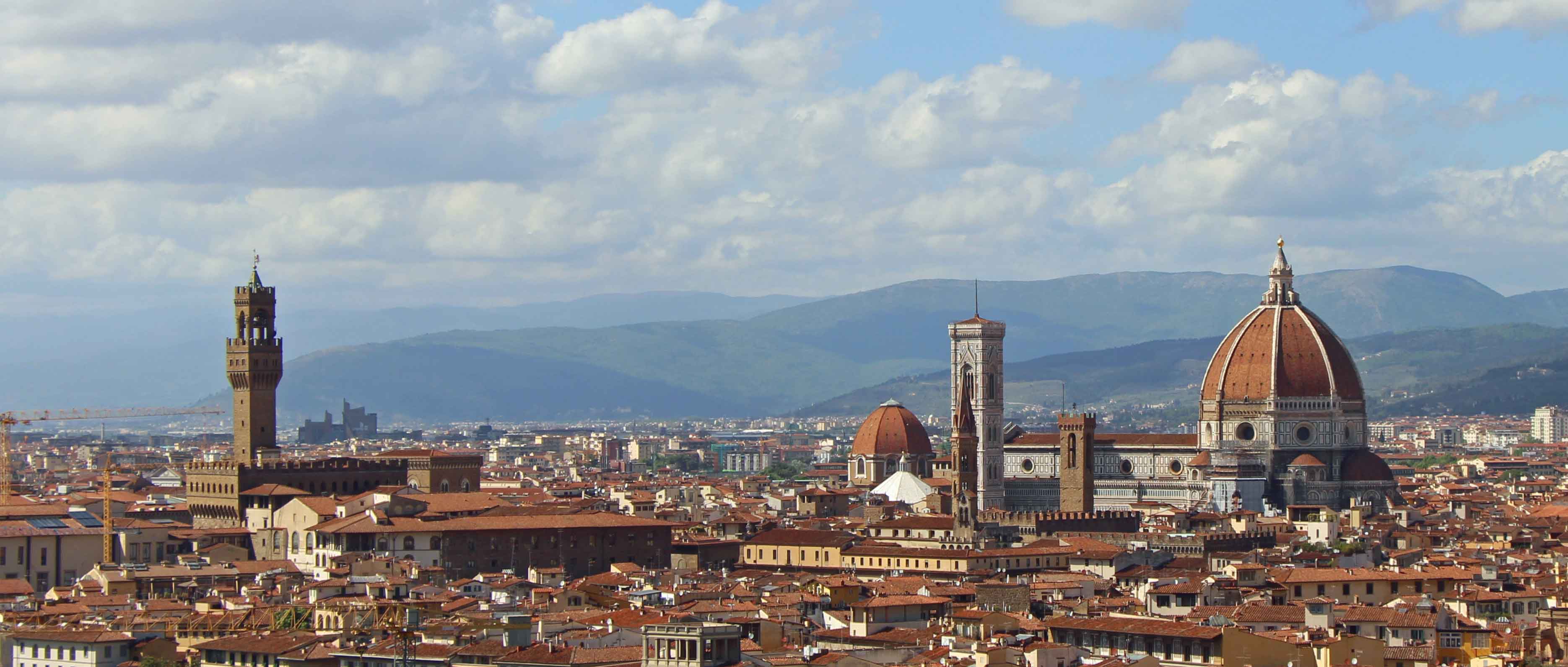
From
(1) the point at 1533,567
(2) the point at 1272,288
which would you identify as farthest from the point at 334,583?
(2) the point at 1272,288

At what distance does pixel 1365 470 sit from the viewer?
119 m

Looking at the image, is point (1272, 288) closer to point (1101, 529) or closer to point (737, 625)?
point (1101, 529)

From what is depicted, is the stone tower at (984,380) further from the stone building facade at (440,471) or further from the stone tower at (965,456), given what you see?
the stone building facade at (440,471)

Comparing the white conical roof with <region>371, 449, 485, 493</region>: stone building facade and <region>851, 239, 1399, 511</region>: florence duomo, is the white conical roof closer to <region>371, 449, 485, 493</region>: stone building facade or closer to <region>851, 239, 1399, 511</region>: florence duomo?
<region>851, 239, 1399, 511</region>: florence duomo

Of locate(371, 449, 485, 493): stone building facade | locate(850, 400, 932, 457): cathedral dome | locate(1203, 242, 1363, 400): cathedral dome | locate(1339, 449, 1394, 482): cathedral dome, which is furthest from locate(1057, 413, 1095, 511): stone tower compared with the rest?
locate(371, 449, 485, 493): stone building facade

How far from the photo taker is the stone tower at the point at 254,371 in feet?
326

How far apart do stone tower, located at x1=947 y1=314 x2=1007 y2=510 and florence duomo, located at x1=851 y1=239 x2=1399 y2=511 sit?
0.07m

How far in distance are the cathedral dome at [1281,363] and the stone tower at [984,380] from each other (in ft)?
31.4

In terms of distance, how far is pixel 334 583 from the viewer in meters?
64.6

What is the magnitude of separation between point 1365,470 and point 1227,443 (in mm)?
7186

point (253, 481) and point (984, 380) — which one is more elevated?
point (984, 380)

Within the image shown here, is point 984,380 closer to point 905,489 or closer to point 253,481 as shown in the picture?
point 905,489

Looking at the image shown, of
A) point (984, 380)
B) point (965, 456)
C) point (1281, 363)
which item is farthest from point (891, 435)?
point (965, 456)

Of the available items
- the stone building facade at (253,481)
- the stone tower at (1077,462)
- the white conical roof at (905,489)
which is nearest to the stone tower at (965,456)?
the white conical roof at (905,489)
